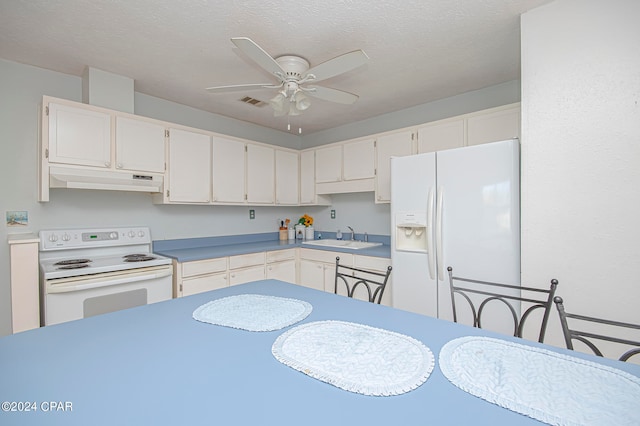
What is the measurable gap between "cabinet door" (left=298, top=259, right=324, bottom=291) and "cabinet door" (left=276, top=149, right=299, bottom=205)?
86 cm

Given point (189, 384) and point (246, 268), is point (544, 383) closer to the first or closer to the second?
point (189, 384)

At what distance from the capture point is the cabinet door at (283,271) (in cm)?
327

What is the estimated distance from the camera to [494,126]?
8.02 ft

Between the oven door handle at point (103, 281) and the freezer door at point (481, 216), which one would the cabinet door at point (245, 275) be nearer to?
the oven door handle at point (103, 281)

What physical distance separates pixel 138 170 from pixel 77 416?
2353mm

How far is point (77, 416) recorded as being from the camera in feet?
2.07

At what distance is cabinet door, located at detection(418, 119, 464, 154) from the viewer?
8.62 ft

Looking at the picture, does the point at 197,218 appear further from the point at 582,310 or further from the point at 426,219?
the point at 582,310

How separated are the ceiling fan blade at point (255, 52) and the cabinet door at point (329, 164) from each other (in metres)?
1.81

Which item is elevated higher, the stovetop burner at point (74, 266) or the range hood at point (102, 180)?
the range hood at point (102, 180)

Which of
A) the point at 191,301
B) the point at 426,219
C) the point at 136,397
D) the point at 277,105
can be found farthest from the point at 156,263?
the point at 426,219

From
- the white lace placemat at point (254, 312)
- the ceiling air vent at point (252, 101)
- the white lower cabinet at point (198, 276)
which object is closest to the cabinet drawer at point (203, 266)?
the white lower cabinet at point (198, 276)

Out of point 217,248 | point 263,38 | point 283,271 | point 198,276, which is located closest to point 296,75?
point 263,38

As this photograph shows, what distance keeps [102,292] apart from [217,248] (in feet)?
3.91
